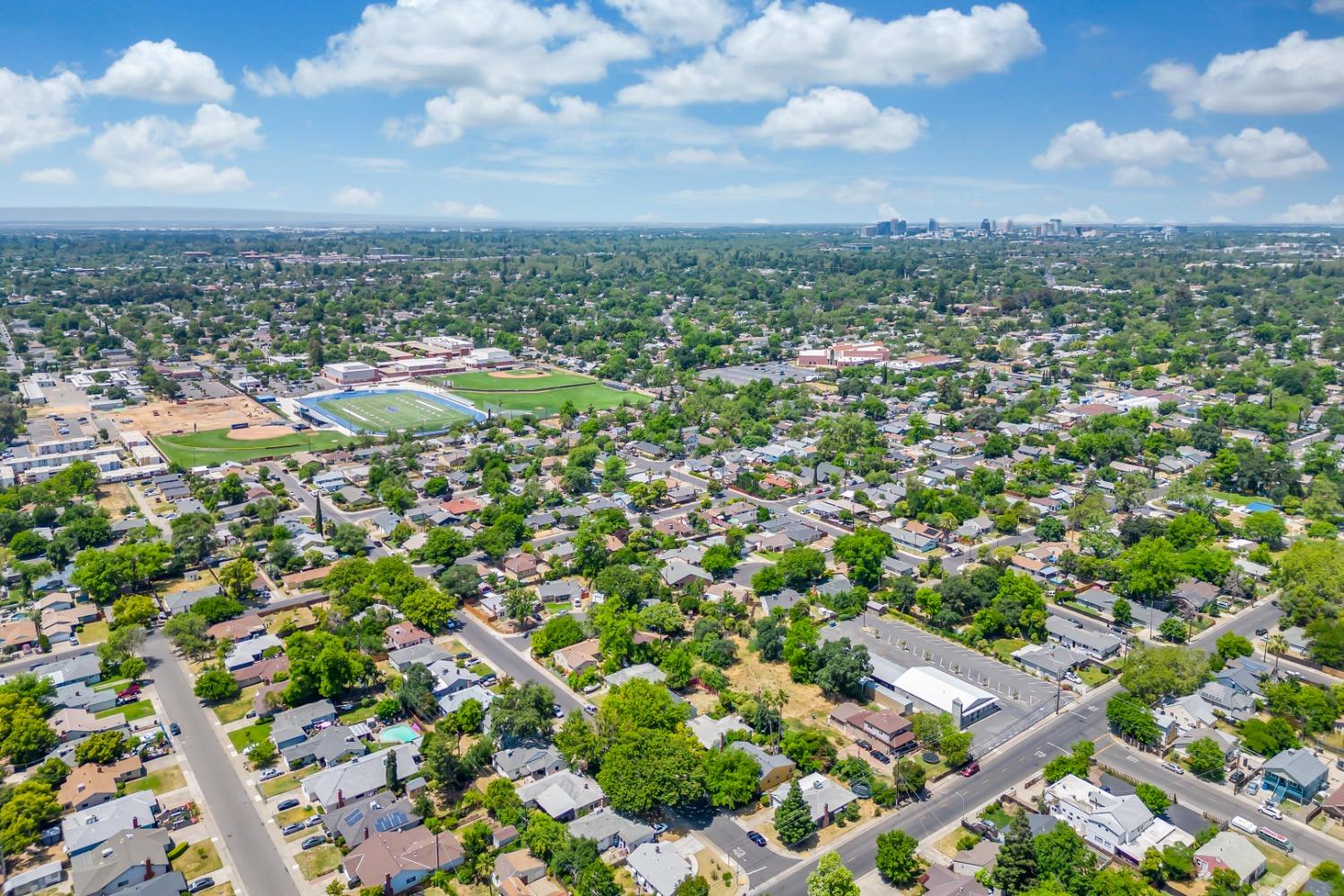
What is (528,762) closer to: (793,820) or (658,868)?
(658,868)

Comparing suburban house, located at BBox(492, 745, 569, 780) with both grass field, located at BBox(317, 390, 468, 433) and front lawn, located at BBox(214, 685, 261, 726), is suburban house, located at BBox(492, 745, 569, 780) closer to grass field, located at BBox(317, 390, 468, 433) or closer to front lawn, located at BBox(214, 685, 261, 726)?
front lawn, located at BBox(214, 685, 261, 726)

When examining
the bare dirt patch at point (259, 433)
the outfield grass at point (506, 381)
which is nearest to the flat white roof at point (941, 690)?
the bare dirt patch at point (259, 433)

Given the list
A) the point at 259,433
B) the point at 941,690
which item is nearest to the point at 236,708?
the point at 941,690

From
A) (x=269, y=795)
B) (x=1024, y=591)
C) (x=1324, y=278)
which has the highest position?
(x=1324, y=278)

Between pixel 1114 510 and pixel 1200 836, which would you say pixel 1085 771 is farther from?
pixel 1114 510

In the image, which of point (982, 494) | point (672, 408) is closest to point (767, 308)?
point (672, 408)

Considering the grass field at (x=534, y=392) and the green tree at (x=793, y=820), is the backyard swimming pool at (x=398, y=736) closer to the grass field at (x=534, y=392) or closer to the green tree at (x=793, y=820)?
the green tree at (x=793, y=820)

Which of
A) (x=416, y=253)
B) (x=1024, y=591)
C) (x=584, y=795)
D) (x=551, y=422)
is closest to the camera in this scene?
(x=584, y=795)
